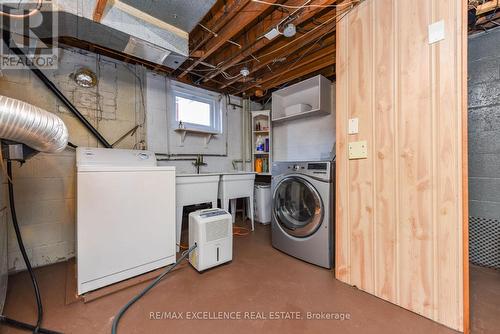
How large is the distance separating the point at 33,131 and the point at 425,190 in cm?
212

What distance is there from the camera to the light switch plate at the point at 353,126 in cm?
152

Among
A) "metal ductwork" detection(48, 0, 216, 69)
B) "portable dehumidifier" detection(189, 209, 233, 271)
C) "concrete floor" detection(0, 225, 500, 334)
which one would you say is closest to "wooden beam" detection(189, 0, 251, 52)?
"metal ductwork" detection(48, 0, 216, 69)

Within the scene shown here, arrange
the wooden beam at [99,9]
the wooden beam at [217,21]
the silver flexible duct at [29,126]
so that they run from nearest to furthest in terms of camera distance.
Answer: the silver flexible duct at [29,126] → the wooden beam at [99,9] → the wooden beam at [217,21]

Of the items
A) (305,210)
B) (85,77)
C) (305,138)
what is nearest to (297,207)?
(305,210)

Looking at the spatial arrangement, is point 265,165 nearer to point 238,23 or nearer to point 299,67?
point 299,67

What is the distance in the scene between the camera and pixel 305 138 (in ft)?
10.6

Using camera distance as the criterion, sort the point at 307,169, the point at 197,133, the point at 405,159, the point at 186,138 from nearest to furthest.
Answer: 1. the point at 405,159
2. the point at 307,169
3. the point at 186,138
4. the point at 197,133

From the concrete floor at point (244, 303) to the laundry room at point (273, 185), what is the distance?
12 mm

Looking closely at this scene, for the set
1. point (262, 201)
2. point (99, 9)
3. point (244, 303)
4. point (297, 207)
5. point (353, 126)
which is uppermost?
point (99, 9)

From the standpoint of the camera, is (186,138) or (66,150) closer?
(66,150)

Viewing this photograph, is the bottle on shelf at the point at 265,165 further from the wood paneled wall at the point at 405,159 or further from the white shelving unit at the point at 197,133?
the wood paneled wall at the point at 405,159

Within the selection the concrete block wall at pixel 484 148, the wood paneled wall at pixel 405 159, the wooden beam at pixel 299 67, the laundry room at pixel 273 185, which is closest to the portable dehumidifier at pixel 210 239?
the laundry room at pixel 273 185

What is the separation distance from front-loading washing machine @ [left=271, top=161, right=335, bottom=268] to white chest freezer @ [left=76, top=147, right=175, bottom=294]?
3.53ft

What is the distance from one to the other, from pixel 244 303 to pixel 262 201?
5.97ft
